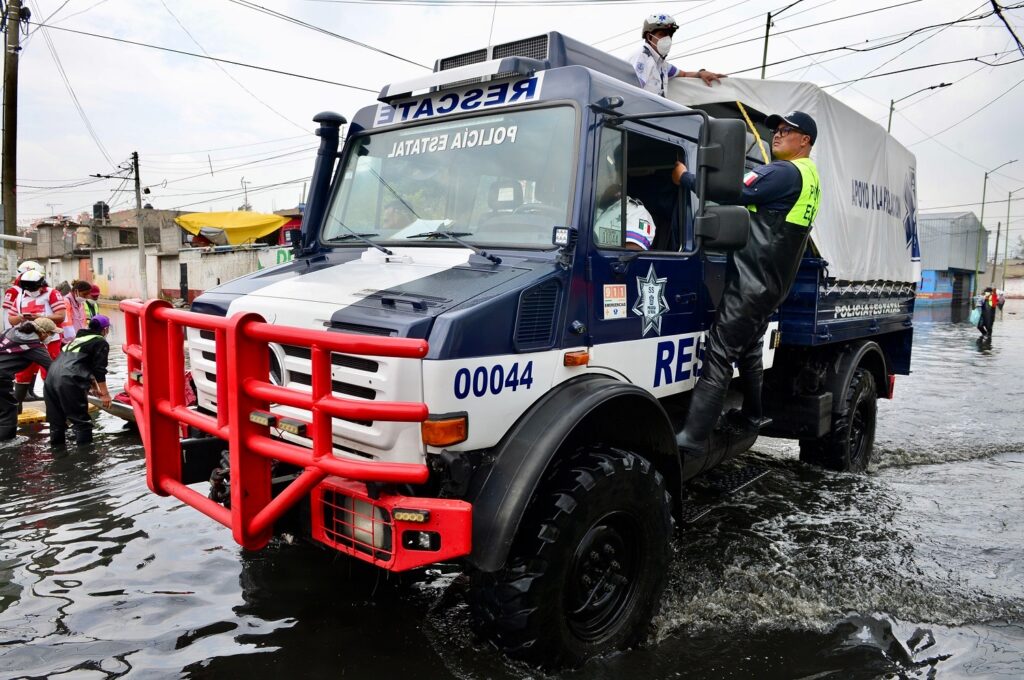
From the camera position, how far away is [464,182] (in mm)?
3455

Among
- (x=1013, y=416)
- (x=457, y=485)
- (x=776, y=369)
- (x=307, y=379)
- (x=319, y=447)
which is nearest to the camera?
(x=319, y=447)

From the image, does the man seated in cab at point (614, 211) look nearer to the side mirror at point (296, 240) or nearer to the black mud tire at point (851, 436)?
the side mirror at point (296, 240)

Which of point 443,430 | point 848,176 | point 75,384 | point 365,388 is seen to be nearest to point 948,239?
point 848,176

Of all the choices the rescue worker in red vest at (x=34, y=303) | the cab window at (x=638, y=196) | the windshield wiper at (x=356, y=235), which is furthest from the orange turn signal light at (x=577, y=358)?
the rescue worker in red vest at (x=34, y=303)

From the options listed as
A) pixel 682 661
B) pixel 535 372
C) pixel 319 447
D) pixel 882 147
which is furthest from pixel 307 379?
pixel 882 147

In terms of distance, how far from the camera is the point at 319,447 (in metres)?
2.40

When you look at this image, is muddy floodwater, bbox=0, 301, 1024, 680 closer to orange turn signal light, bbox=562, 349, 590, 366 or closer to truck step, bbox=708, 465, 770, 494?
truck step, bbox=708, 465, 770, 494

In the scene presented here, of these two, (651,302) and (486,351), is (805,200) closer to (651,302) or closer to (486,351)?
(651,302)

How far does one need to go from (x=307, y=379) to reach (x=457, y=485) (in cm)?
77

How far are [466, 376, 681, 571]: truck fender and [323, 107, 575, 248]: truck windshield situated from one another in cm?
74

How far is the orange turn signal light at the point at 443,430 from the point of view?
253 cm

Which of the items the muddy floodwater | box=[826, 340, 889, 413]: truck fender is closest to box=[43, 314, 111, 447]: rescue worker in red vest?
the muddy floodwater

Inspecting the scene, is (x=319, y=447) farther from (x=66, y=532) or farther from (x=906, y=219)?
(x=906, y=219)

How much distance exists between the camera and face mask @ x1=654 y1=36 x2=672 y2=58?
14.4 ft
